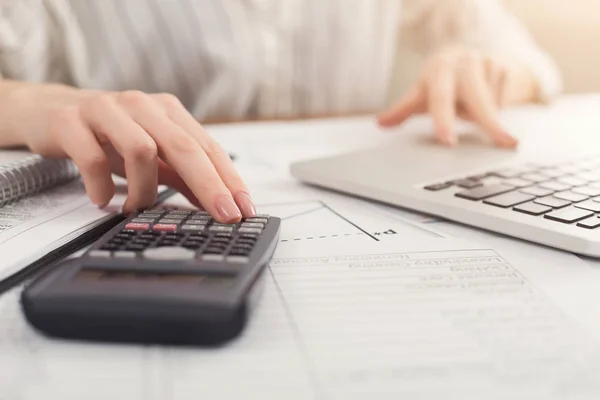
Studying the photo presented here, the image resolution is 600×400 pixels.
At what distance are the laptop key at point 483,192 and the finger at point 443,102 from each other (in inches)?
7.4

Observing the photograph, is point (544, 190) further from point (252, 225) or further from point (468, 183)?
point (252, 225)

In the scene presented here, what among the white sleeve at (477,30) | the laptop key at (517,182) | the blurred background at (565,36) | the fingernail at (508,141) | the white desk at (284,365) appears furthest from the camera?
the blurred background at (565,36)

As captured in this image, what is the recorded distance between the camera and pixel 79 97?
43cm

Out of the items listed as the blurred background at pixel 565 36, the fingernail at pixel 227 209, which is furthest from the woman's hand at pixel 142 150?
the blurred background at pixel 565 36

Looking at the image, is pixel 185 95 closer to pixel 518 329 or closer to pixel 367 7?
pixel 367 7

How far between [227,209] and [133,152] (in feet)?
0.25

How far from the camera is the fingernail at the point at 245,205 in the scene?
1.08ft

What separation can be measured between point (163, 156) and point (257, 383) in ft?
0.67

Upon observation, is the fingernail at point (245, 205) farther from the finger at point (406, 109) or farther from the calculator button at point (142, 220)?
the finger at point (406, 109)

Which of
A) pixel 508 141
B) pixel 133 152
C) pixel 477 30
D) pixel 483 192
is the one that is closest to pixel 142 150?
pixel 133 152

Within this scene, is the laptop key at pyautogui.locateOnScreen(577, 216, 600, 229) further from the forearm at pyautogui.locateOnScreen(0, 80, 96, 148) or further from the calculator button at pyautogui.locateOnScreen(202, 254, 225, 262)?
the forearm at pyautogui.locateOnScreen(0, 80, 96, 148)

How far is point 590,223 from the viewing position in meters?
0.32

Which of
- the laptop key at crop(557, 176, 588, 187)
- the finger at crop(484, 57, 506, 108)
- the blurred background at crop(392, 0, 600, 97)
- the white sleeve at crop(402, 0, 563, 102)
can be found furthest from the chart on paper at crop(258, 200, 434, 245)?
the blurred background at crop(392, 0, 600, 97)

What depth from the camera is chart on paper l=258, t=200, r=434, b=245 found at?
13.5 inches
